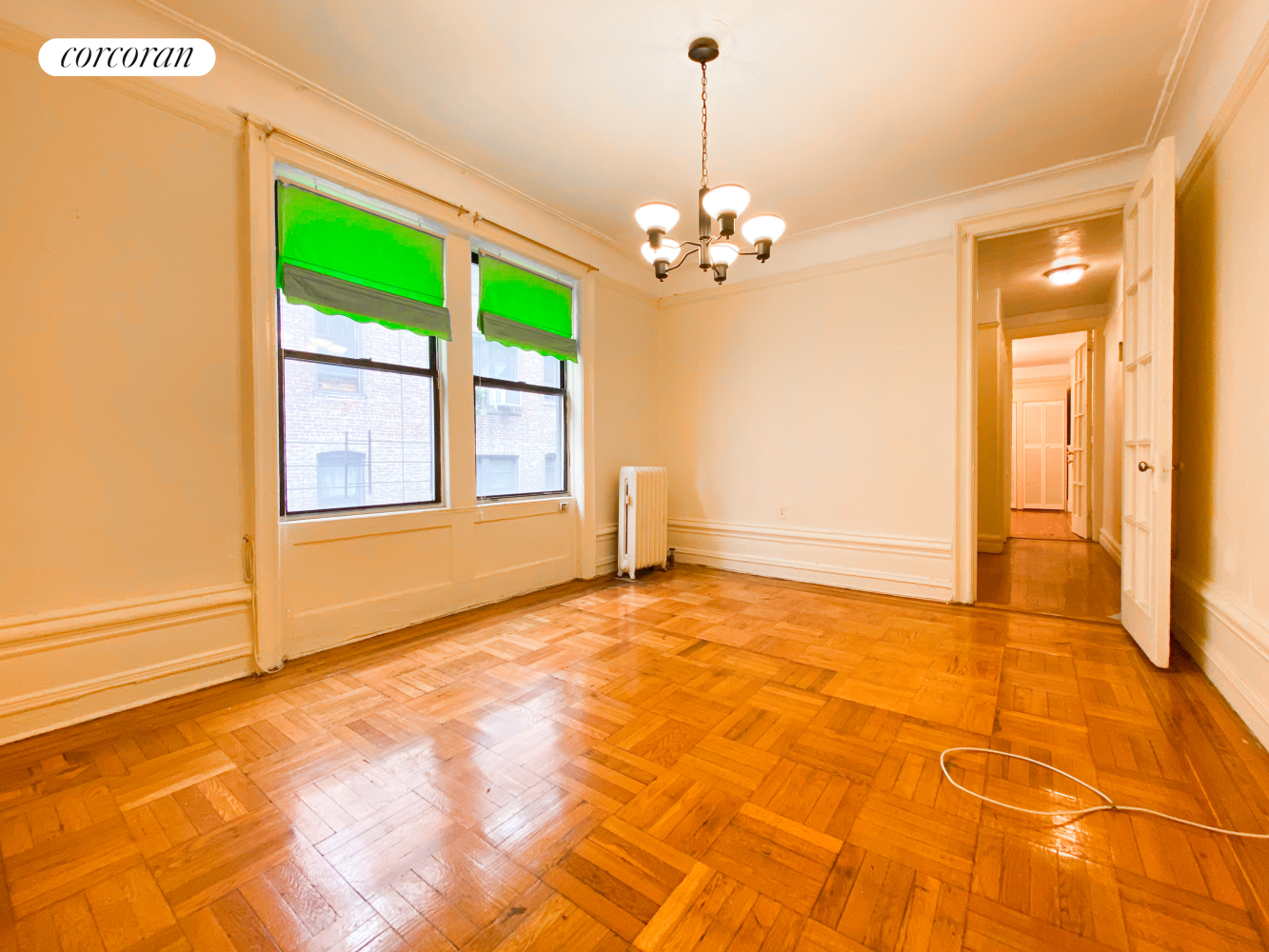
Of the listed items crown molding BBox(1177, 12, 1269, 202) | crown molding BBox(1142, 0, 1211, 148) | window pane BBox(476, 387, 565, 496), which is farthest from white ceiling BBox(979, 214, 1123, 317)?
window pane BBox(476, 387, 565, 496)

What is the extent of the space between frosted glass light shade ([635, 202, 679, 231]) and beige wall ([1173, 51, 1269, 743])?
2.15 m

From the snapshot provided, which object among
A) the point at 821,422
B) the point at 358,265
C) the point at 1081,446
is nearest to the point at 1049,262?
the point at 821,422

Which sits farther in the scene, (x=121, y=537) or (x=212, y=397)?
(x=212, y=397)

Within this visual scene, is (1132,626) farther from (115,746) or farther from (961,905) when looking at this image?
(115,746)

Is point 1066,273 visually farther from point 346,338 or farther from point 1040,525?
point 346,338

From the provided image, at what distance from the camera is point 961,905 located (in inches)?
46.6

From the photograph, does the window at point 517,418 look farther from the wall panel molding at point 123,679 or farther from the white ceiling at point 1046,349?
the white ceiling at point 1046,349

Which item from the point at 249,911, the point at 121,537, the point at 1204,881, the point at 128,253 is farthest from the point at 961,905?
the point at 128,253

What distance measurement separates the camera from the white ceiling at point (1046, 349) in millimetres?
7582

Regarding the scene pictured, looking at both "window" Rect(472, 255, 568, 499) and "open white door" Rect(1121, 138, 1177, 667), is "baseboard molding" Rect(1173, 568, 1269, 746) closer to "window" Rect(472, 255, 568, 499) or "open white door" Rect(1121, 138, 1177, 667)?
"open white door" Rect(1121, 138, 1177, 667)

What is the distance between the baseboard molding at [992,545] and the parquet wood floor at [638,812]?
3.34 metres

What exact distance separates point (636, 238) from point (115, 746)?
445 cm

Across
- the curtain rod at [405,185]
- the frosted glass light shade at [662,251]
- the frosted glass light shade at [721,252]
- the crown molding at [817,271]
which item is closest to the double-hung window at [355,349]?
the curtain rod at [405,185]

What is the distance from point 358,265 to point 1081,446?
8.61 m
